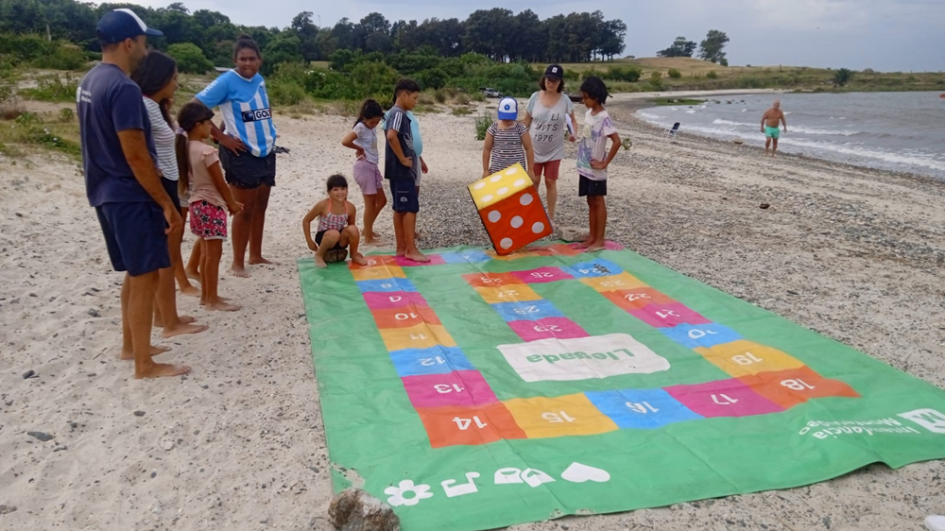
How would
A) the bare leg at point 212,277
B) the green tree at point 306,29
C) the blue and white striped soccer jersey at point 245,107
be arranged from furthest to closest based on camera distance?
the green tree at point 306,29
the blue and white striped soccer jersey at point 245,107
the bare leg at point 212,277

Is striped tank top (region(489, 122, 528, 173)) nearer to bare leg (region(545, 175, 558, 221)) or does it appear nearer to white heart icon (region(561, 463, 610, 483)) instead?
bare leg (region(545, 175, 558, 221))

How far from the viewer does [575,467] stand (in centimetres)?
323

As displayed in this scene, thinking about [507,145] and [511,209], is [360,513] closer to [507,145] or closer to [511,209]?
[511,209]

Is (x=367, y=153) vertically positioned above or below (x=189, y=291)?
above

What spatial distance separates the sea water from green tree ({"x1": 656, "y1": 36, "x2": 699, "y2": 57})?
334 feet

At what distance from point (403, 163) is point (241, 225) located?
5.04ft

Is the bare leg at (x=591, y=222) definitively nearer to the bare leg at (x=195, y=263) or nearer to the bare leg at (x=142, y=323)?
the bare leg at (x=195, y=263)

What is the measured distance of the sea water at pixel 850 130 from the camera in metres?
20.9

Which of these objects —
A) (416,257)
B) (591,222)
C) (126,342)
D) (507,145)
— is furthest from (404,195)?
(126,342)

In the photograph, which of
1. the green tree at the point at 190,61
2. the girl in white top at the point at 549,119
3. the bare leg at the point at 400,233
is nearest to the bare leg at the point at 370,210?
the bare leg at the point at 400,233

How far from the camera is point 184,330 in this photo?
477cm

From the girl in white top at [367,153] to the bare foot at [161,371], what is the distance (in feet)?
10.6

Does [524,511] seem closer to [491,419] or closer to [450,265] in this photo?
[491,419]

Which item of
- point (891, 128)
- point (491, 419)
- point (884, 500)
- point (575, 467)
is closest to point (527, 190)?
point (491, 419)
